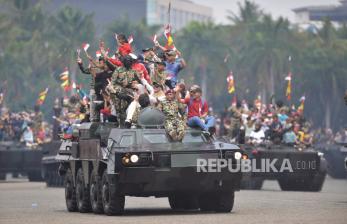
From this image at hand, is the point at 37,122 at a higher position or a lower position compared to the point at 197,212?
higher

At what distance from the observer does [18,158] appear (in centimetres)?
4675

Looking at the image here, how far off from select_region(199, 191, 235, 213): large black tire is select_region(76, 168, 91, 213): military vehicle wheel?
2207 mm

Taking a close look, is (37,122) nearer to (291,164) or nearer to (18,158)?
(18,158)

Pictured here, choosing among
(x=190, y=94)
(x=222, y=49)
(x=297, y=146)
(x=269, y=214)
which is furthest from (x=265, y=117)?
(x=222, y=49)

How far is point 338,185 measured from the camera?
139 ft

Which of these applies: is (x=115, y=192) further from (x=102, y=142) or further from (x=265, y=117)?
(x=265, y=117)

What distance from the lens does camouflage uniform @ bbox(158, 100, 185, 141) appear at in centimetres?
2444

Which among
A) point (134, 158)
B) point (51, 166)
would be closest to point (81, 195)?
point (134, 158)

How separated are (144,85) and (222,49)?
314 feet

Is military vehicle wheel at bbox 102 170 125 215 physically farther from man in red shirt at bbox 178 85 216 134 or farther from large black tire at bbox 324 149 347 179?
large black tire at bbox 324 149 347 179

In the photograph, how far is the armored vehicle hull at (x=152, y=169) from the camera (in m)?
23.7

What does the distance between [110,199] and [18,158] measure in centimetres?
2310

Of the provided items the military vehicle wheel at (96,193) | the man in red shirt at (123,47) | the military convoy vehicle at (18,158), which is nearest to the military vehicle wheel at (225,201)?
the military vehicle wheel at (96,193)

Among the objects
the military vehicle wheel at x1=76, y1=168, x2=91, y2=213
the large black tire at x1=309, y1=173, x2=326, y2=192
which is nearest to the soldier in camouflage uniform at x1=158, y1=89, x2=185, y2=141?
the military vehicle wheel at x1=76, y1=168, x2=91, y2=213
